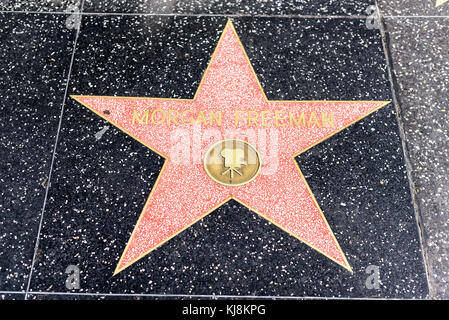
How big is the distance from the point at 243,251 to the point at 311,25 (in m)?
1.30

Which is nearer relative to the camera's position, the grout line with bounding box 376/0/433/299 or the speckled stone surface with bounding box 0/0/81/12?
the grout line with bounding box 376/0/433/299

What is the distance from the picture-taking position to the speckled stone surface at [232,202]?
1594 millimetres

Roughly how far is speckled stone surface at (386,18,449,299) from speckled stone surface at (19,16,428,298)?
7 cm

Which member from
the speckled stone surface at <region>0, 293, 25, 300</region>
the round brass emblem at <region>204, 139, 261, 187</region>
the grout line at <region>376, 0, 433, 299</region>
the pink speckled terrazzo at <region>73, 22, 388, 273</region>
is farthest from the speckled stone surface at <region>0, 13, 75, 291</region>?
the grout line at <region>376, 0, 433, 299</region>

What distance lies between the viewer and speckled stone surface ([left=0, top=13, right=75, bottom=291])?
5.40 ft

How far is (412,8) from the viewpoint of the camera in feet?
7.18

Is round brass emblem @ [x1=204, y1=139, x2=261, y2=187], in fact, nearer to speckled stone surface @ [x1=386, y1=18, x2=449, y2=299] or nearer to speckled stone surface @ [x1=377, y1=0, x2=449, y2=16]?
speckled stone surface @ [x1=386, y1=18, x2=449, y2=299]

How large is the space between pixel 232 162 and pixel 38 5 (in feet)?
4.86

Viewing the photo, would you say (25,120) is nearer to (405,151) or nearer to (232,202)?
(232,202)

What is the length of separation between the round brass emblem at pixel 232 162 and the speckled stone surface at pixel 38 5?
1.24 m

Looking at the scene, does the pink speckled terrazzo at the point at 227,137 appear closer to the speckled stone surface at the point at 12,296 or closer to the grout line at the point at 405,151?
the grout line at the point at 405,151

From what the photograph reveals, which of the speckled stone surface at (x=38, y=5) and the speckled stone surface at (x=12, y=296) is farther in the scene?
the speckled stone surface at (x=38, y=5)

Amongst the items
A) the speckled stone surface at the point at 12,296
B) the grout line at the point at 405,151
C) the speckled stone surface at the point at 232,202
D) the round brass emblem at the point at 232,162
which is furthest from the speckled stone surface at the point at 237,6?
the speckled stone surface at the point at 12,296
